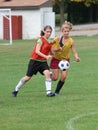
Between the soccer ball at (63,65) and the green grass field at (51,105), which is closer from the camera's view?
the green grass field at (51,105)

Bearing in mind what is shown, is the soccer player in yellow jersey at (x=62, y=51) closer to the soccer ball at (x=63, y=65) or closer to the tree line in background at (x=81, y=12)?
the soccer ball at (x=63, y=65)

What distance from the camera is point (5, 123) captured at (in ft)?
32.8

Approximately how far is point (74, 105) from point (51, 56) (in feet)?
6.05

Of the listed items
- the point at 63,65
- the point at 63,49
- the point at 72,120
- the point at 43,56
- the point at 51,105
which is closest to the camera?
the point at 72,120

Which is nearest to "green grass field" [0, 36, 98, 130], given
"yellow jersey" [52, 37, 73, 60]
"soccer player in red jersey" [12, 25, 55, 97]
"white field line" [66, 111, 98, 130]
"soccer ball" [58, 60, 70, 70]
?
"white field line" [66, 111, 98, 130]

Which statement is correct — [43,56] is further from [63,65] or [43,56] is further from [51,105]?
[51,105]

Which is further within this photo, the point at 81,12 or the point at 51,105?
the point at 81,12

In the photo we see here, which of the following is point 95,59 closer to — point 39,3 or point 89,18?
point 39,3

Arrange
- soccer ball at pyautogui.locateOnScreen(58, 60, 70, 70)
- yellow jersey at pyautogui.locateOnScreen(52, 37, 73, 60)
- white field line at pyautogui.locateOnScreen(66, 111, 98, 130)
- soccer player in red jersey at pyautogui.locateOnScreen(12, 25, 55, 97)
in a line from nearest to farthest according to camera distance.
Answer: white field line at pyautogui.locateOnScreen(66, 111, 98, 130), soccer player in red jersey at pyautogui.locateOnScreen(12, 25, 55, 97), soccer ball at pyautogui.locateOnScreen(58, 60, 70, 70), yellow jersey at pyautogui.locateOnScreen(52, 37, 73, 60)

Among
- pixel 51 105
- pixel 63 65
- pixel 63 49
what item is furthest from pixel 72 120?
pixel 63 49

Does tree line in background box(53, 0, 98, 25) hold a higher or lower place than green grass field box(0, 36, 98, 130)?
lower

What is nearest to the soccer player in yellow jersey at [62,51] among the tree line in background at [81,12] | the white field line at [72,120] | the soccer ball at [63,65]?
the soccer ball at [63,65]

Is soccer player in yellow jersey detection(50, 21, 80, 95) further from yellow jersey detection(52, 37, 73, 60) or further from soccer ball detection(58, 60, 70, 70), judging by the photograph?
soccer ball detection(58, 60, 70, 70)

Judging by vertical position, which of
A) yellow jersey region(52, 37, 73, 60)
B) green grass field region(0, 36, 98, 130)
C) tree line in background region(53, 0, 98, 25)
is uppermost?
yellow jersey region(52, 37, 73, 60)
